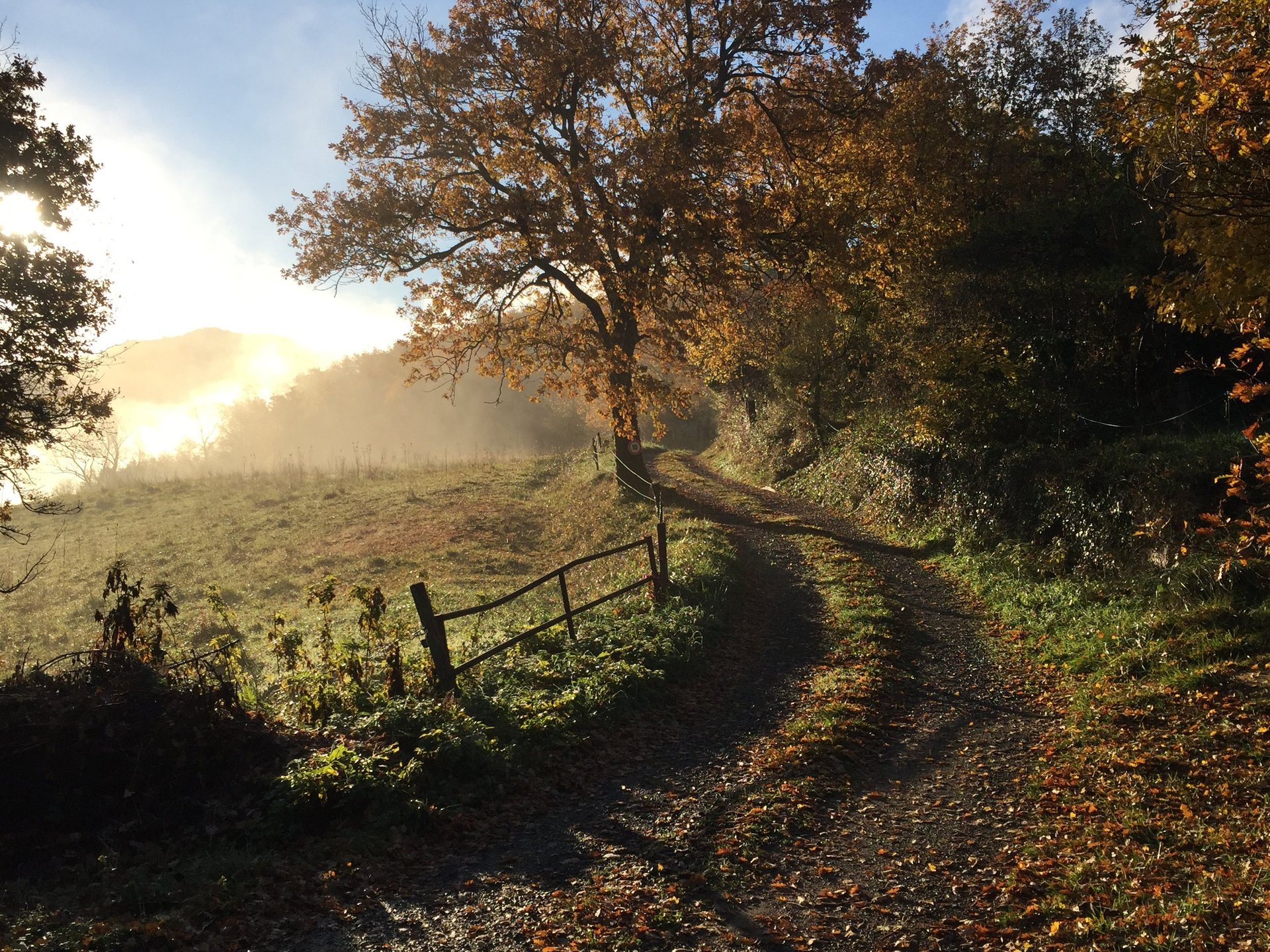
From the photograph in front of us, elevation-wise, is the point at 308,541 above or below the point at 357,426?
below

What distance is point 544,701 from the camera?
8.76m

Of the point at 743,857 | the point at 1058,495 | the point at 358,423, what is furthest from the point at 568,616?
the point at 358,423

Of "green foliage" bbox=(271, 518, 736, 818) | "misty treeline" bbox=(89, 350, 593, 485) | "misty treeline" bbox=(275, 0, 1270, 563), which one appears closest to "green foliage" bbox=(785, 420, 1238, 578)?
"misty treeline" bbox=(275, 0, 1270, 563)

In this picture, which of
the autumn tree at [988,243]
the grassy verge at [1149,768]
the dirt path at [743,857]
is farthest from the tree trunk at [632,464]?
the dirt path at [743,857]

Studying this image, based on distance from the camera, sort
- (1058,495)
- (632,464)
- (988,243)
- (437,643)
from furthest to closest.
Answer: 1. (632,464)
2. (988,243)
3. (1058,495)
4. (437,643)

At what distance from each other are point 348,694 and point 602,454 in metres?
24.4

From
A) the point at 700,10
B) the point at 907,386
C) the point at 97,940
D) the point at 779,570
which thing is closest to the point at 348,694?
the point at 97,940

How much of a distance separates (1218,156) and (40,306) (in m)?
13.4

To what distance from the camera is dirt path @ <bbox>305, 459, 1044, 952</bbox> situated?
17.0 ft

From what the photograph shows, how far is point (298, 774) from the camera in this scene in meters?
6.66

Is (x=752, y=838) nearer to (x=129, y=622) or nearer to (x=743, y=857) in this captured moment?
(x=743, y=857)

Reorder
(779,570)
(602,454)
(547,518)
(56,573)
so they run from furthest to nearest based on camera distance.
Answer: (602,454), (547,518), (56,573), (779,570)

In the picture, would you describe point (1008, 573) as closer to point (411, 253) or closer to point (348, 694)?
point (348, 694)

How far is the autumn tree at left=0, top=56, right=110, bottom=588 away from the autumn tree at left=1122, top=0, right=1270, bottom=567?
1288cm
